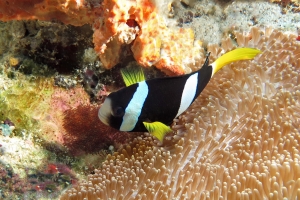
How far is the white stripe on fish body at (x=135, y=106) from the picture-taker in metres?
1.77

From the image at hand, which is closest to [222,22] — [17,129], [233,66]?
[233,66]

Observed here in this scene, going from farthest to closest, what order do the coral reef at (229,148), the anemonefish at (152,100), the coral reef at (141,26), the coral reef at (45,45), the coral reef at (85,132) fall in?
1. the coral reef at (45,45)
2. the coral reef at (85,132)
3. the coral reef at (141,26)
4. the anemonefish at (152,100)
5. the coral reef at (229,148)

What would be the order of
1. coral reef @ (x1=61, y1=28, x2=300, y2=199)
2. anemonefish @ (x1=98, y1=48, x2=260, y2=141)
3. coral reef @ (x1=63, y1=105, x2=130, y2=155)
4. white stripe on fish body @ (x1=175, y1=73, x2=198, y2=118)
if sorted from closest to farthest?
coral reef @ (x1=61, y1=28, x2=300, y2=199) < anemonefish @ (x1=98, y1=48, x2=260, y2=141) < white stripe on fish body @ (x1=175, y1=73, x2=198, y2=118) < coral reef @ (x1=63, y1=105, x2=130, y2=155)

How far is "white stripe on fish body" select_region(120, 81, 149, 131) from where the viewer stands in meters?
1.77

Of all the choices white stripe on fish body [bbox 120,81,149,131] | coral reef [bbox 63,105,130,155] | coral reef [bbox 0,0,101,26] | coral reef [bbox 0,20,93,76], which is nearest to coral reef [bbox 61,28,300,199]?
coral reef [bbox 63,105,130,155]

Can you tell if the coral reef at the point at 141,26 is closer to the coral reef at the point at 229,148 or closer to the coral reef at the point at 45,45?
the coral reef at the point at 45,45

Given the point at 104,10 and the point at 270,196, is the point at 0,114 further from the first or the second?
the point at 270,196

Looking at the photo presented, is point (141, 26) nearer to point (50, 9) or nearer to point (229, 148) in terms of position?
point (50, 9)

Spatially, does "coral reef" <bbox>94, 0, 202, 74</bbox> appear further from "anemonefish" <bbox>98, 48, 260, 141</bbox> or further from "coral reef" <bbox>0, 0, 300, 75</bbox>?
"anemonefish" <bbox>98, 48, 260, 141</bbox>

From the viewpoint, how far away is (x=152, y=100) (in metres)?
1.82

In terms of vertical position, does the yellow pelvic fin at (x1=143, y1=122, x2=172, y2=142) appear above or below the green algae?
below

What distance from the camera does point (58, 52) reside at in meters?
2.31

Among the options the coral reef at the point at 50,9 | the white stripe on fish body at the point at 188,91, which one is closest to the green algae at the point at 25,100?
the coral reef at the point at 50,9

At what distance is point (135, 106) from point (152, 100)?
0.12 m
